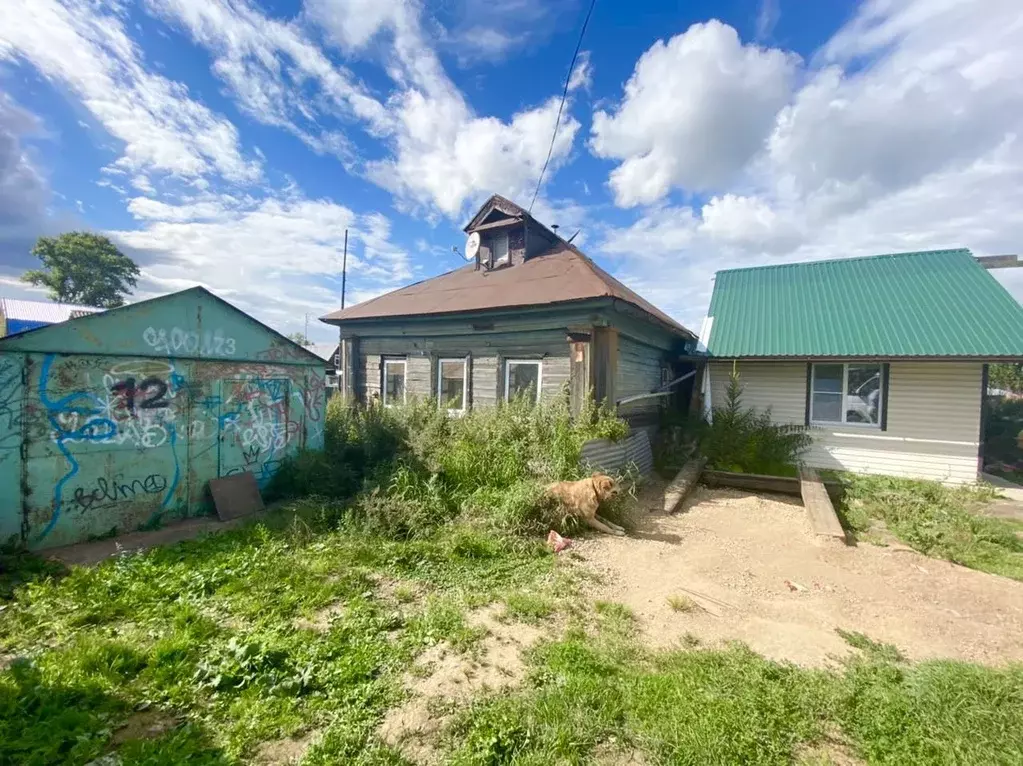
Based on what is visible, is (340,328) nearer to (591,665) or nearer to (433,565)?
(433,565)

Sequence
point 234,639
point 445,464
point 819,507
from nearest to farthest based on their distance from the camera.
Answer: point 234,639 < point 819,507 < point 445,464

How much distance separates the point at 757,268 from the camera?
12906mm

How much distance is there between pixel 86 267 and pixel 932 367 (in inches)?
2155

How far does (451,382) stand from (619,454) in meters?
4.37

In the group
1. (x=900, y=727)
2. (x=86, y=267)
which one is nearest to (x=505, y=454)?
(x=900, y=727)

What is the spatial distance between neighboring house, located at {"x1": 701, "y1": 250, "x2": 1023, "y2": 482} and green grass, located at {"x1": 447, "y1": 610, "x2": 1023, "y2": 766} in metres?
7.75

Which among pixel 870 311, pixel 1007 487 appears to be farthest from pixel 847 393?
pixel 1007 487

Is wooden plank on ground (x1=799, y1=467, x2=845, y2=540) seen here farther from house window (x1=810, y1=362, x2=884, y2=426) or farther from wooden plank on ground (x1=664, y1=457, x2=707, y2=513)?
house window (x1=810, y1=362, x2=884, y2=426)

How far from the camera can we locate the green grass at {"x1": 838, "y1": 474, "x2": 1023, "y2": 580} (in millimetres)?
5359

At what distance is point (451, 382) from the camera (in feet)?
34.1

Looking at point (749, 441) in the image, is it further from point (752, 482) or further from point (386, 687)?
point (386, 687)

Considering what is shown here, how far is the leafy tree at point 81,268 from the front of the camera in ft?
119

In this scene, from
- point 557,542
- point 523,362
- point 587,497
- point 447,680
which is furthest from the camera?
point 523,362

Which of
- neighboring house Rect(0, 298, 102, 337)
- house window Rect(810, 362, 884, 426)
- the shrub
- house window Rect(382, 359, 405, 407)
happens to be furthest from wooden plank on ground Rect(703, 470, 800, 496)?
neighboring house Rect(0, 298, 102, 337)
